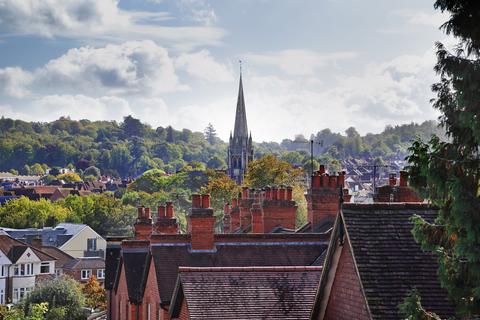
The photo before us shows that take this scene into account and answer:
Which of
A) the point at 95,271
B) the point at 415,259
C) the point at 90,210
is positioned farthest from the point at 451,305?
the point at 90,210

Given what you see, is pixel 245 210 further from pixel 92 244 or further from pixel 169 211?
pixel 92 244

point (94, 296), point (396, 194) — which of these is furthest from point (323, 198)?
point (94, 296)

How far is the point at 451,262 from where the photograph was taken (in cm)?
1208

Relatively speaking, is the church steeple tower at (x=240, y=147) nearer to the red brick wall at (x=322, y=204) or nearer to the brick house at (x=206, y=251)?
the red brick wall at (x=322, y=204)

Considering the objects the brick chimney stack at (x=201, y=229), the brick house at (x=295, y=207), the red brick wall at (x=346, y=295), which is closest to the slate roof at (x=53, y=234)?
the brick house at (x=295, y=207)

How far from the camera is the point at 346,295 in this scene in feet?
48.3

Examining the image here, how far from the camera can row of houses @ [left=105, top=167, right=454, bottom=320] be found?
14.0 m

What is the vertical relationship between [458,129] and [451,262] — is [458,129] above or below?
above

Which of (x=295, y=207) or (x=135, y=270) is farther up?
(x=295, y=207)

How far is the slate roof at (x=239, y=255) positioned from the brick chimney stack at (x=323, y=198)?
4.12 metres

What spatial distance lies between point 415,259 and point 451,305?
1012 millimetres

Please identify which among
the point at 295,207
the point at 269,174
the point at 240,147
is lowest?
the point at 295,207

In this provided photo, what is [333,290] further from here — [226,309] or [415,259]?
[226,309]

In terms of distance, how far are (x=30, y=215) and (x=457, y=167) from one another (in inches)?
5450
